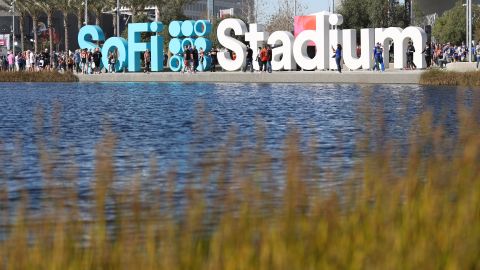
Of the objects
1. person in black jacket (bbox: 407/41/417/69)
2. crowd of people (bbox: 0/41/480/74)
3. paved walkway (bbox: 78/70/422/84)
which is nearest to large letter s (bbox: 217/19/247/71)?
crowd of people (bbox: 0/41/480/74)

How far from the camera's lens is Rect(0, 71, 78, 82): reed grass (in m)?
59.2

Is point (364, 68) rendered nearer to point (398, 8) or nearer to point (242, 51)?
point (242, 51)

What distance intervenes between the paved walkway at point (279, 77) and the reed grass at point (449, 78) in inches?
44.7

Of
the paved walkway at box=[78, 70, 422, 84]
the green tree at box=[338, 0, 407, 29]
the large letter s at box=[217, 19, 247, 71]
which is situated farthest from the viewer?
the green tree at box=[338, 0, 407, 29]

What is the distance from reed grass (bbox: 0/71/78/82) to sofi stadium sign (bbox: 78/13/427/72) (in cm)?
488

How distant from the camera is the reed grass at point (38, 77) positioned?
2333 inches

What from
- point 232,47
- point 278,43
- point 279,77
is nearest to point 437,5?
point 278,43

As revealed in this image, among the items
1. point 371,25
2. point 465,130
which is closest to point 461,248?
point 465,130

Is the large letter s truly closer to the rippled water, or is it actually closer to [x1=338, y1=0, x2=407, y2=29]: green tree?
the rippled water

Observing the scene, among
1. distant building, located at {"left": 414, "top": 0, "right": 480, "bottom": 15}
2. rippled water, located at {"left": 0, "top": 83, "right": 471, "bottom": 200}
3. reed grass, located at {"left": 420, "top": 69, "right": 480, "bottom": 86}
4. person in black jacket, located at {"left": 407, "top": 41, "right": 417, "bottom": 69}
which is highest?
distant building, located at {"left": 414, "top": 0, "right": 480, "bottom": 15}

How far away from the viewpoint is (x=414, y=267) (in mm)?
6258

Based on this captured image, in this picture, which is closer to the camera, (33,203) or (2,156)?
(33,203)

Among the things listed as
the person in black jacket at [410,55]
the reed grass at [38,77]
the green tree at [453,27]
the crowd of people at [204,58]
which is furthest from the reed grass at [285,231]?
the green tree at [453,27]

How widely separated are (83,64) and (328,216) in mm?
58381
